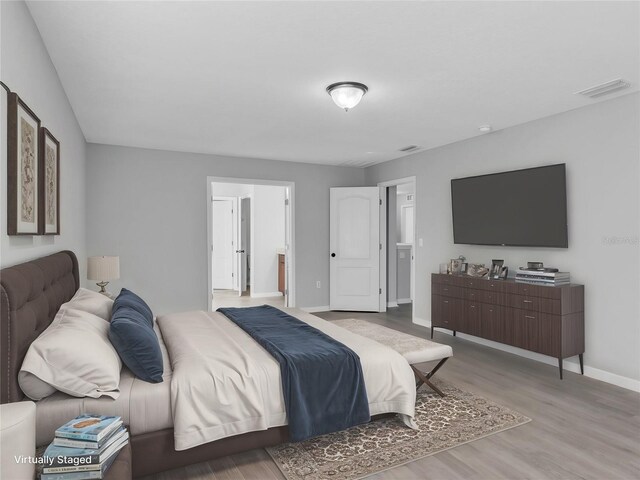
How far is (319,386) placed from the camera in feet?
8.34

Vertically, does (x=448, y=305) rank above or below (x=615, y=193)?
below

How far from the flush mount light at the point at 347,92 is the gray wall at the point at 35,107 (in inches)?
77.8

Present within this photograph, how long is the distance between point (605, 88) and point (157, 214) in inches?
207

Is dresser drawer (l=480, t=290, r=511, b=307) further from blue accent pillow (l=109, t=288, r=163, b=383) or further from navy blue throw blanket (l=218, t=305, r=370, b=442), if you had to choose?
blue accent pillow (l=109, t=288, r=163, b=383)

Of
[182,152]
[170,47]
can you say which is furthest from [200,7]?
[182,152]

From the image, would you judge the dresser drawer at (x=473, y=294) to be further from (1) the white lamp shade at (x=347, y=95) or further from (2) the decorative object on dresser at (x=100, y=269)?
(2) the decorative object on dresser at (x=100, y=269)

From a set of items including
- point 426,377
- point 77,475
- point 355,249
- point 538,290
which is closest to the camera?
point 77,475

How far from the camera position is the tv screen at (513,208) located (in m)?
4.12

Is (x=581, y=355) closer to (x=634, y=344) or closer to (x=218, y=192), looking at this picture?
(x=634, y=344)

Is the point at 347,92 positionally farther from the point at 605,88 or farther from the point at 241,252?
the point at 241,252

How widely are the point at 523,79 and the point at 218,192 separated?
22.3 feet

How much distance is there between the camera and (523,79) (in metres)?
3.23

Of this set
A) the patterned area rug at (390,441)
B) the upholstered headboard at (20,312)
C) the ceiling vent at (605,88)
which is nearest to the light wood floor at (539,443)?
the patterned area rug at (390,441)

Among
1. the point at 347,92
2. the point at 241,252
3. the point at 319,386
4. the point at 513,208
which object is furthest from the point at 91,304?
the point at 241,252
